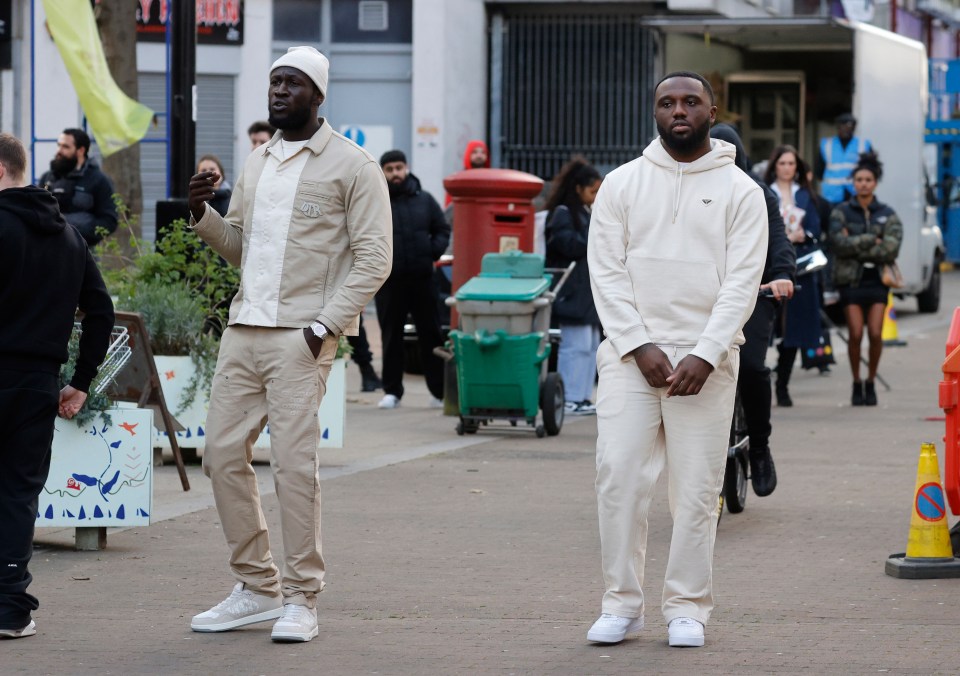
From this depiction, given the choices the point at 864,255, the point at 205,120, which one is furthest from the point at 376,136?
the point at 864,255

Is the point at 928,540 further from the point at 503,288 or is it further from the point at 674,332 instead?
the point at 503,288

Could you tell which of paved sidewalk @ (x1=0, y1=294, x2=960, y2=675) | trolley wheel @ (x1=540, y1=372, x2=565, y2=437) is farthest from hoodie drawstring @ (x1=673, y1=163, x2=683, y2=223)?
trolley wheel @ (x1=540, y1=372, x2=565, y2=437)

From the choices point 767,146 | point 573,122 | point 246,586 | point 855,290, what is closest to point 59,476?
point 246,586

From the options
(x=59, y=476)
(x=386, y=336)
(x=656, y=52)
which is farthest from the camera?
(x=656, y=52)

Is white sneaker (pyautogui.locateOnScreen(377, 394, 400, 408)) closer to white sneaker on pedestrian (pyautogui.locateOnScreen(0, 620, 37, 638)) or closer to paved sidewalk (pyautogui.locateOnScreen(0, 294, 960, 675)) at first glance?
paved sidewalk (pyautogui.locateOnScreen(0, 294, 960, 675))

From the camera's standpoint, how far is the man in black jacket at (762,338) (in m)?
8.48

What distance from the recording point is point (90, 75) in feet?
44.4

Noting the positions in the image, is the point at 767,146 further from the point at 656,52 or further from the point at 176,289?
the point at 176,289

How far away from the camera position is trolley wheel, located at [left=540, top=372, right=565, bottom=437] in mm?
12289

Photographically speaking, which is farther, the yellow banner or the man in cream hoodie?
the yellow banner

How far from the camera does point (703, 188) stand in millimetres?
6051

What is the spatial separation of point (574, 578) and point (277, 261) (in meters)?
2.03

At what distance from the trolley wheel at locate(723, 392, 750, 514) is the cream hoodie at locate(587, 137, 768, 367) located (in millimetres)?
2780

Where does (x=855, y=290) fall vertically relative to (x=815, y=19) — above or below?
below
